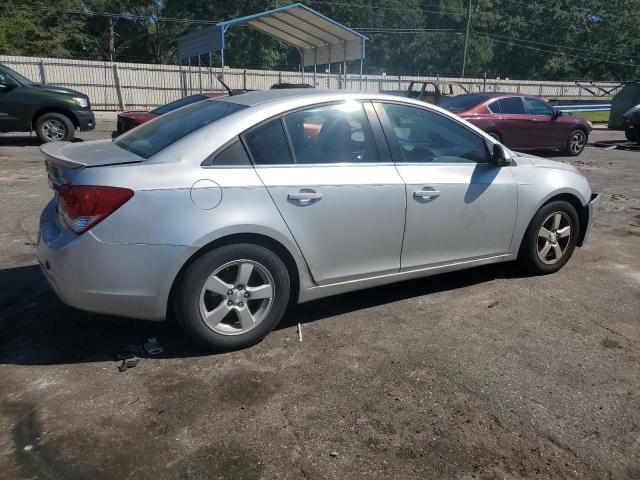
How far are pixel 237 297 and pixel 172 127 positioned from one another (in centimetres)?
126

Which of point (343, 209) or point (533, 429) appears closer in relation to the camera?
point (533, 429)

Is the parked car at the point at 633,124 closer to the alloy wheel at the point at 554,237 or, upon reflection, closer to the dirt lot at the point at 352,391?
the alloy wheel at the point at 554,237

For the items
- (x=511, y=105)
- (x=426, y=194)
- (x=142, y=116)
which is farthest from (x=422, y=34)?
(x=426, y=194)

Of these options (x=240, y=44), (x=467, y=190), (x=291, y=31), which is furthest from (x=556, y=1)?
(x=467, y=190)

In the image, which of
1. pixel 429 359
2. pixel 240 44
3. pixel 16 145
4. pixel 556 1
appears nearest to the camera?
pixel 429 359

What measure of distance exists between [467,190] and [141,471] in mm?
2905

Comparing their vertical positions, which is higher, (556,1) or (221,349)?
(556,1)

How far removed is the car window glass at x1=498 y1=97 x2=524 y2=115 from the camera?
11984mm

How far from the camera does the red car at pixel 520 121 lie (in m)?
11.7

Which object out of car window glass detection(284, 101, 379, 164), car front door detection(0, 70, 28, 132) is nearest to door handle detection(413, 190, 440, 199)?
car window glass detection(284, 101, 379, 164)

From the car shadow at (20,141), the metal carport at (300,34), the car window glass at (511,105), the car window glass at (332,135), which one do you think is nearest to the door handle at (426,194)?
the car window glass at (332,135)

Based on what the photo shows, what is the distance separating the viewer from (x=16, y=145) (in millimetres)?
12719

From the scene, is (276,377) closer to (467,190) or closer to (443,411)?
(443,411)

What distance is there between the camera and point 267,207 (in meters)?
3.34
